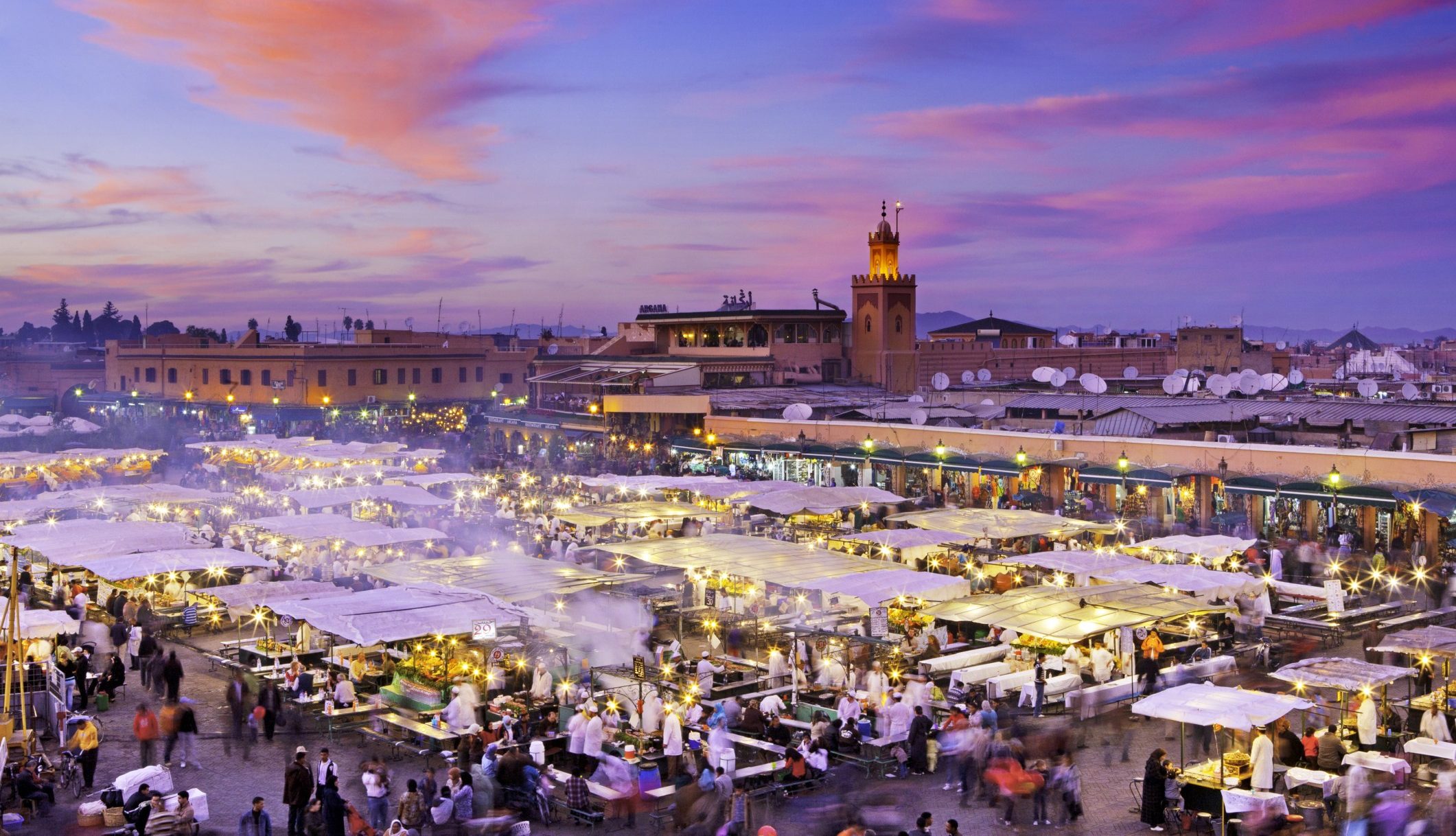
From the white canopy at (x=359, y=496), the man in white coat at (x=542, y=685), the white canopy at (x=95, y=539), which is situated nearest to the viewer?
the man in white coat at (x=542, y=685)

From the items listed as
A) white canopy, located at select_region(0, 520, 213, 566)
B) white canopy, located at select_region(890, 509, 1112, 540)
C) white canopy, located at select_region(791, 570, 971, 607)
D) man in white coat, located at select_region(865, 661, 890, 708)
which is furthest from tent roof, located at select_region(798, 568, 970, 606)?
white canopy, located at select_region(0, 520, 213, 566)

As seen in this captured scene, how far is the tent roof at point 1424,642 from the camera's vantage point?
49.2 ft

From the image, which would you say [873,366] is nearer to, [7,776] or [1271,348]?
[1271,348]

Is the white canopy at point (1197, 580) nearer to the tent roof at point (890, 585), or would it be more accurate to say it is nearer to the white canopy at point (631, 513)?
the tent roof at point (890, 585)

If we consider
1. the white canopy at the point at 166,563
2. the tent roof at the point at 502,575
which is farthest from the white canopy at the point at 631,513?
the white canopy at the point at 166,563

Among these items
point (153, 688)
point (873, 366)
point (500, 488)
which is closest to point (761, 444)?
point (500, 488)

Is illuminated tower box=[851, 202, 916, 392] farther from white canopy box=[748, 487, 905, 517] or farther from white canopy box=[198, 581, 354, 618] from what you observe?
white canopy box=[198, 581, 354, 618]

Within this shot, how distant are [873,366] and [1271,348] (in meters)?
40.0

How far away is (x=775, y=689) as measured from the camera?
16.7 m

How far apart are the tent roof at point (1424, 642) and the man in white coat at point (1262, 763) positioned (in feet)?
11.8

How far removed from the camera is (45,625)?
17422 mm

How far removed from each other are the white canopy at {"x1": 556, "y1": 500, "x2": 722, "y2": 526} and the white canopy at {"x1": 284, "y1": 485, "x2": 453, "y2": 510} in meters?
3.58

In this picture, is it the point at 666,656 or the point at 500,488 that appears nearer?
the point at 666,656

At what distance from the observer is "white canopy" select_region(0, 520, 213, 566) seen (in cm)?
2206
